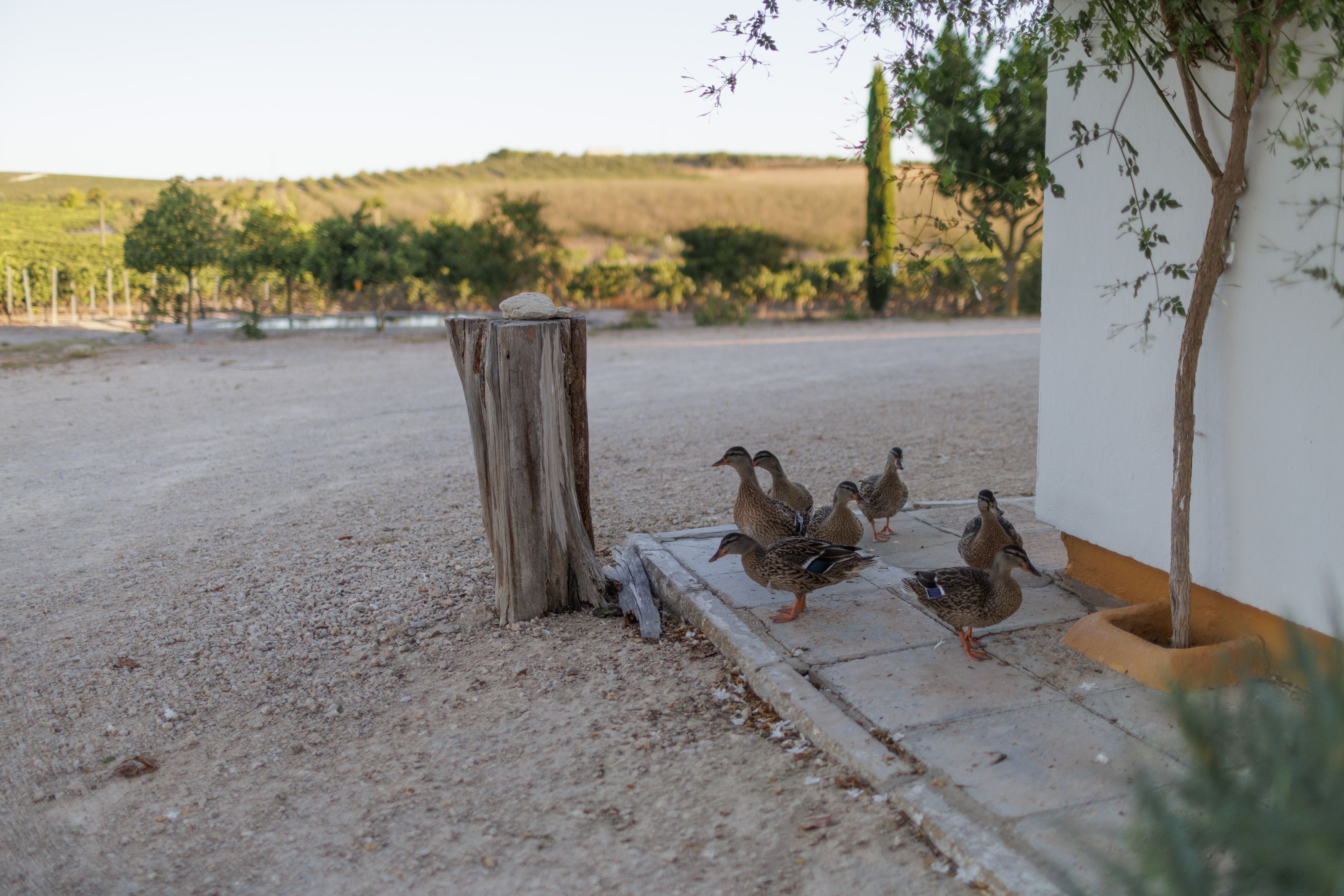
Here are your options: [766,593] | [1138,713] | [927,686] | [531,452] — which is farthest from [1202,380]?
[531,452]

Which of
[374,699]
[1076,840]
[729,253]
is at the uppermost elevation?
[729,253]

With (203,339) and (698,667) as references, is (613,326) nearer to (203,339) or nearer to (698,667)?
(203,339)

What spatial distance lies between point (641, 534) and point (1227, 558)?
3.15m

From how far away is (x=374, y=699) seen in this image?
3.93m

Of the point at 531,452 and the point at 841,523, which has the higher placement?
the point at 531,452

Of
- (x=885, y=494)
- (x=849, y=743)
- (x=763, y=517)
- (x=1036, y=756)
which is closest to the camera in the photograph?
(x=1036, y=756)

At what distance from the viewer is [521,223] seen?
2445 cm

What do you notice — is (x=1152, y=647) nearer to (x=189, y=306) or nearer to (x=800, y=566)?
(x=800, y=566)

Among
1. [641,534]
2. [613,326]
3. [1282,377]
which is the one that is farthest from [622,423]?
[613,326]

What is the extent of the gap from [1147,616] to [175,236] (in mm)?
21386

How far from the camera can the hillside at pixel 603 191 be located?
5225 cm

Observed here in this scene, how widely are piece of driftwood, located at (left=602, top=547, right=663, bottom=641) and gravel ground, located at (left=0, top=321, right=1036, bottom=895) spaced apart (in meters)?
0.11

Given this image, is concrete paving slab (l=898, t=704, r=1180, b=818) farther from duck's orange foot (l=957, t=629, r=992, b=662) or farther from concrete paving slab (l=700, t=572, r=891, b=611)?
concrete paving slab (l=700, t=572, r=891, b=611)

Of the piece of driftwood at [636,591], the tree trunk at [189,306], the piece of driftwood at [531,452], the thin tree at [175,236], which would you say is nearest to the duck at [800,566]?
the piece of driftwood at [636,591]
